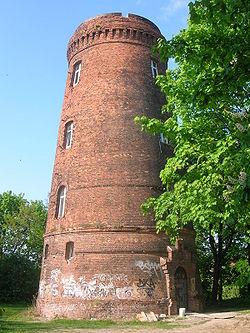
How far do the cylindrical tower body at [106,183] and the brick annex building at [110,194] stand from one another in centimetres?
4

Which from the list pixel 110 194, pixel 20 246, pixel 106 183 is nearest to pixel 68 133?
pixel 106 183

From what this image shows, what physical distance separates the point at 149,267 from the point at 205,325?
338cm

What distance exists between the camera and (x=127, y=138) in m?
16.6

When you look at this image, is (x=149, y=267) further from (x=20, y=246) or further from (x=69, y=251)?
(x=20, y=246)

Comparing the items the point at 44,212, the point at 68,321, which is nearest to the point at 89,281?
the point at 68,321

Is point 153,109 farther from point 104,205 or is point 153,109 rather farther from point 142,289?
point 142,289

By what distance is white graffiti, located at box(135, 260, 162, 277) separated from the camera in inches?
576

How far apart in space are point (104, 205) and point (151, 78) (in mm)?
7723

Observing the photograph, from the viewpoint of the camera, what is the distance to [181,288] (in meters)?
15.4

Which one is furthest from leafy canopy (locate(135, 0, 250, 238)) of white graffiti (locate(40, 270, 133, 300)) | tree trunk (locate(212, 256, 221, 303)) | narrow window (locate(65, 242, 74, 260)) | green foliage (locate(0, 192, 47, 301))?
green foliage (locate(0, 192, 47, 301))

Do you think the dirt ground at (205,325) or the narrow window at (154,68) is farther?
the narrow window at (154,68)

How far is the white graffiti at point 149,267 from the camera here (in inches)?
576

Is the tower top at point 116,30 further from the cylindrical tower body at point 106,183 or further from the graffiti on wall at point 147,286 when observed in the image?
the graffiti on wall at point 147,286

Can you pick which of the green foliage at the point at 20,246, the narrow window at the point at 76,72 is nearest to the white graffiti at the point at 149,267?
the narrow window at the point at 76,72
